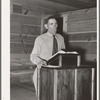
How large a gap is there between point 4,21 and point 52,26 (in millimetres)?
816

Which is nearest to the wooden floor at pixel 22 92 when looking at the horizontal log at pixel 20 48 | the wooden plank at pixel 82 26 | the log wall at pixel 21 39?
the log wall at pixel 21 39

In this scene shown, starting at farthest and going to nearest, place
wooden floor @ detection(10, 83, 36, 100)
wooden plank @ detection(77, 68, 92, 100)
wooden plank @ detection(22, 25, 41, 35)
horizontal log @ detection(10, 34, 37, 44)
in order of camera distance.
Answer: wooden plank @ detection(22, 25, 41, 35), horizontal log @ detection(10, 34, 37, 44), wooden floor @ detection(10, 83, 36, 100), wooden plank @ detection(77, 68, 92, 100)

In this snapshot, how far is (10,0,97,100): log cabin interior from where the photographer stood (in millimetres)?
4274

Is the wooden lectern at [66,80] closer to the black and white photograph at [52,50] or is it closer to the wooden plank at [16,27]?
the black and white photograph at [52,50]

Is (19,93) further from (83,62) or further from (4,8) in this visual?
(4,8)

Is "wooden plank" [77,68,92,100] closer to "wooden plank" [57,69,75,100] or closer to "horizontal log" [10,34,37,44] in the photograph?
"wooden plank" [57,69,75,100]

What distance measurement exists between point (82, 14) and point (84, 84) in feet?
7.43

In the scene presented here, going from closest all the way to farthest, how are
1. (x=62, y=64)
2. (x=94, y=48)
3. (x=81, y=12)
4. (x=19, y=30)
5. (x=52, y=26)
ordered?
(x=62, y=64) → (x=52, y=26) → (x=94, y=48) → (x=81, y=12) → (x=19, y=30)

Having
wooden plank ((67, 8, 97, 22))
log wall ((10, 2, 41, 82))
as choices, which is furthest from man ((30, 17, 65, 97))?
log wall ((10, 2, 41, 82))

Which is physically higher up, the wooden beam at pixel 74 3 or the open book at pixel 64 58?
the wooden beam at pixel 74 3

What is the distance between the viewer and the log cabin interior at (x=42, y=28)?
427 cm

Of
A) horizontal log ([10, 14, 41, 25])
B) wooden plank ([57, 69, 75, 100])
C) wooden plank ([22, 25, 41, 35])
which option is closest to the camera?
wooden plank ([57, 69, 75, 100])

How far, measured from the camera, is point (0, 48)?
219 centimetres

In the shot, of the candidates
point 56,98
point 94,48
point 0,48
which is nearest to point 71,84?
point 56,98
